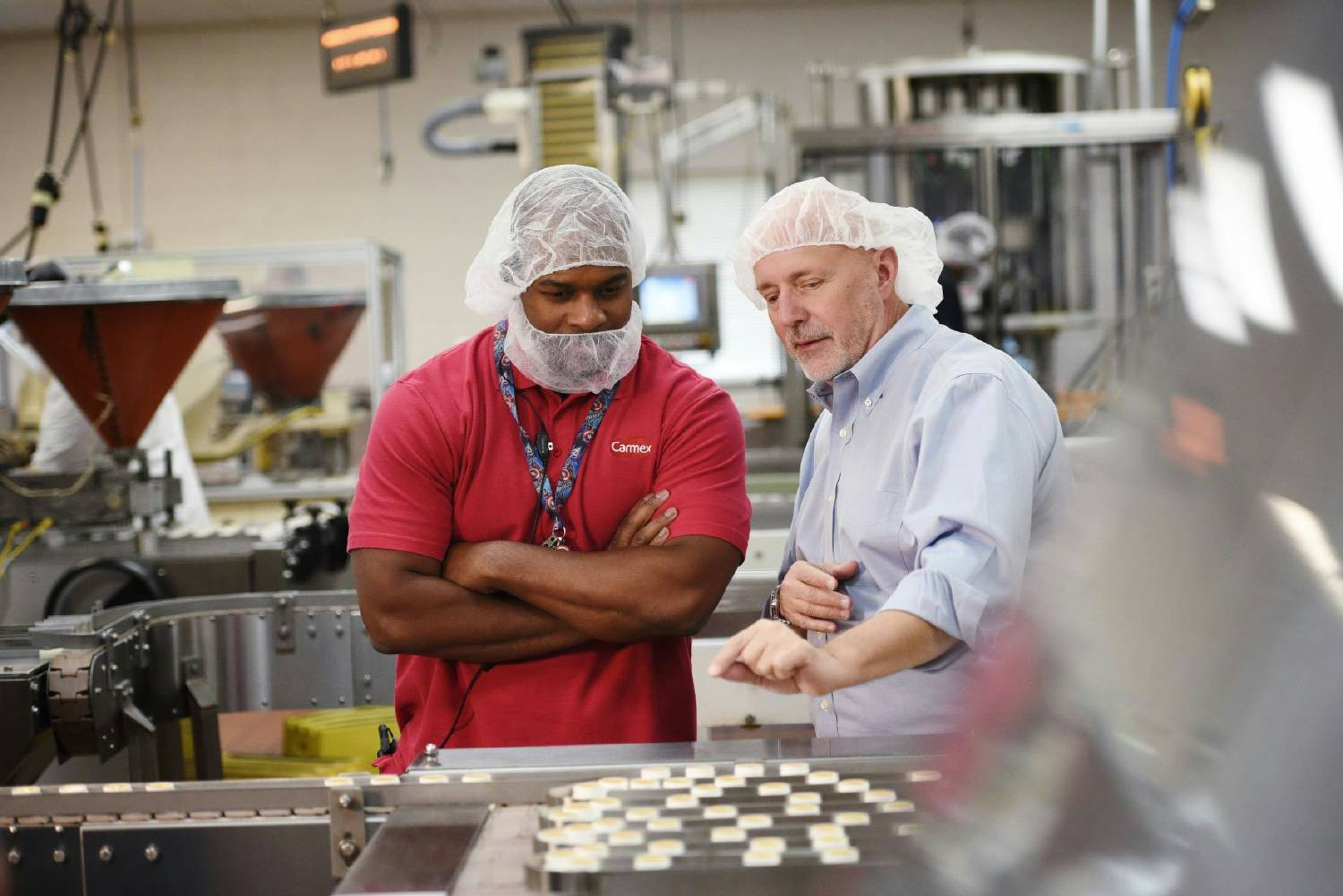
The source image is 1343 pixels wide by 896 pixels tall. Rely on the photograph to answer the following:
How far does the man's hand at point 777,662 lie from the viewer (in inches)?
46.9

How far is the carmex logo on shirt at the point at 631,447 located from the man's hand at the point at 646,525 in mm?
59

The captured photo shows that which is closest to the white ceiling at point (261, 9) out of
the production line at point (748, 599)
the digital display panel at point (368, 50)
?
the digital display panel at point (368, 50)

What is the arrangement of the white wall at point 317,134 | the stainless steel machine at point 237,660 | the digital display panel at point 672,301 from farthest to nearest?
the white wall at point 317,134
the digital display panel at point 672,301
the stainless steel machine at point 237,660

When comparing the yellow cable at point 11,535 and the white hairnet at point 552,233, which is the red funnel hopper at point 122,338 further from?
the white hairnet at point 552,233

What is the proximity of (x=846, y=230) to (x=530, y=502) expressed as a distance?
0.53m

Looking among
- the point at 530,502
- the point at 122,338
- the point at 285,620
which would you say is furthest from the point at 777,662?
the point at 122,338

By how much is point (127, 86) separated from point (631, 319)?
30.8ft

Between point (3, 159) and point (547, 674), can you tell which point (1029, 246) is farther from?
point (3, 159)

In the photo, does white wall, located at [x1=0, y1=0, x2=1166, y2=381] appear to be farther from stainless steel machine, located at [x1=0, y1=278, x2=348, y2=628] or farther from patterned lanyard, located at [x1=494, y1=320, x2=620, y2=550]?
patterned lanyard, located at [x1=494, y1=320, x2=620, y2=550]

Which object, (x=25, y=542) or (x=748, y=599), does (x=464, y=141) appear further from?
(x=748, y=599)

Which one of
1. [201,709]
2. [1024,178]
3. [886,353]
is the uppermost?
[1024,178]

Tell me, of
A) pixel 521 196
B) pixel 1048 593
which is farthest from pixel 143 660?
pixel 1048 593

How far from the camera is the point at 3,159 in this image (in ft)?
31.9

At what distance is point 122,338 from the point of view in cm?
332
